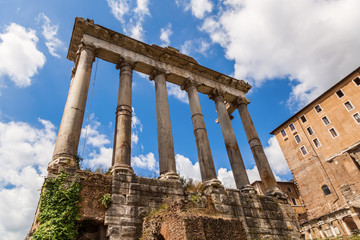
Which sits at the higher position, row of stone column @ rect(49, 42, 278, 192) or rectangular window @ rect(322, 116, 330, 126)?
rectangular window @ rect(322, 116, 330, 126)

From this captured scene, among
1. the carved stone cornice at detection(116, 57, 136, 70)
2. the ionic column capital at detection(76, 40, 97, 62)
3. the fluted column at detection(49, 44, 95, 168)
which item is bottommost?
the fluted column at detection(49, 44, 95, 168)

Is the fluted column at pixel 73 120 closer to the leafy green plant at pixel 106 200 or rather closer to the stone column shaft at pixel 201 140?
the leafy green plant at pixel 106 200

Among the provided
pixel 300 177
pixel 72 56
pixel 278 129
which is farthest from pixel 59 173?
pixel 278 129

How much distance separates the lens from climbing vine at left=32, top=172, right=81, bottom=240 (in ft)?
20.8

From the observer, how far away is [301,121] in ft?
118

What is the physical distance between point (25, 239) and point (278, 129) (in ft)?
128

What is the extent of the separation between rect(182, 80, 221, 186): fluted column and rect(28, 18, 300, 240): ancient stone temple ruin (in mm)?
47

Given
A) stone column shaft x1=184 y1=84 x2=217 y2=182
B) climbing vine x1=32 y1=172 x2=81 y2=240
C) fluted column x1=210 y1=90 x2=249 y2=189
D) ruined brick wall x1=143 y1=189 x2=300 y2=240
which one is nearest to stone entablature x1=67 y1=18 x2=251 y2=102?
stone column shaft x1=184 y1=84 x2=217 y2=182

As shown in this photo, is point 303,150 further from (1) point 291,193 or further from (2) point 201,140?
(2) point 201,140

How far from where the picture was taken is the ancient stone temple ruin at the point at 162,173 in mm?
7007

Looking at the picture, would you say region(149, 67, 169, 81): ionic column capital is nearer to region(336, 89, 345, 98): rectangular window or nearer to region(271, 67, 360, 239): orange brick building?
region(271, 67, 360, 239): orange brick building

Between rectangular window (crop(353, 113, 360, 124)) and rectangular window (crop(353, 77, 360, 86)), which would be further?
rectangular window (crop(353, 77, 360, 86))

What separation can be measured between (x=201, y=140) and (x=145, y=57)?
19.4 ft

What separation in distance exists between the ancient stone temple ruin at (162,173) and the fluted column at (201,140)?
0.05 metres
